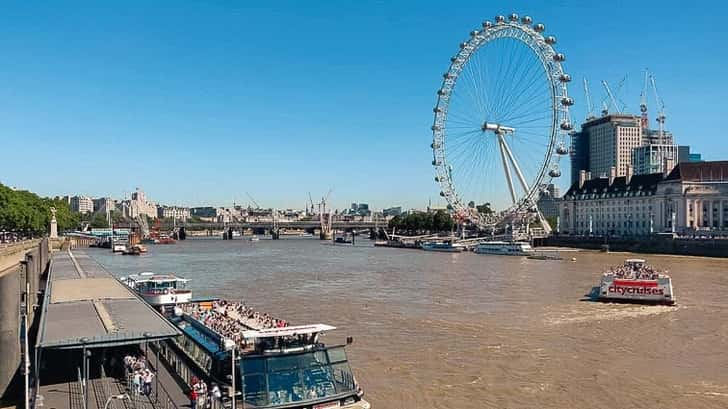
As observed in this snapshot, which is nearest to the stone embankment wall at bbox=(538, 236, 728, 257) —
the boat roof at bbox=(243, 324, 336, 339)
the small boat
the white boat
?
the white boat

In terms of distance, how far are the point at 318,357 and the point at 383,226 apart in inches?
6804

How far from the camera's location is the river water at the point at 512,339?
60.8 feet

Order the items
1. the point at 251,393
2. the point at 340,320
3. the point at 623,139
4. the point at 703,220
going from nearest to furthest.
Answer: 1. the point at 251,393
2. the point at 340,320
3. the point at 703,220
4. the point at 623,139

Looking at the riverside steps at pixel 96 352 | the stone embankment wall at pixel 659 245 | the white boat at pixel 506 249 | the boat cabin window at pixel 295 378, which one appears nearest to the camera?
the riverside steps at pixel 96 352

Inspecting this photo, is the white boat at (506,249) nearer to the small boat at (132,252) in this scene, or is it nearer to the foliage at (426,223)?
the foliage at (426,223)

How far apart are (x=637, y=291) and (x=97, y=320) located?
31.5 meters

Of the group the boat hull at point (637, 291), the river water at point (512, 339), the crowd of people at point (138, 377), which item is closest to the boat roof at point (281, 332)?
the crowd of people at point (138, 377)

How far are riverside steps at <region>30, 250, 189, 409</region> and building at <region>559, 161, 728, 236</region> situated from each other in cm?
9968

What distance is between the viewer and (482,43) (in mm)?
81938

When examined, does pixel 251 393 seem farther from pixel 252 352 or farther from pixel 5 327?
pixel 5 327

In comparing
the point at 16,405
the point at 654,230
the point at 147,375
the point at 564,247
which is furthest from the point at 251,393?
the point at 654,230

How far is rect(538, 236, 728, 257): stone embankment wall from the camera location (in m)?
79.2

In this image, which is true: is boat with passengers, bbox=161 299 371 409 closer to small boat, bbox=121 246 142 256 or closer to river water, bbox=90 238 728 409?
river water, bbox=90 238 728 409

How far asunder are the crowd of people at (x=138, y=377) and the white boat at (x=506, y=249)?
8024 centimetres
